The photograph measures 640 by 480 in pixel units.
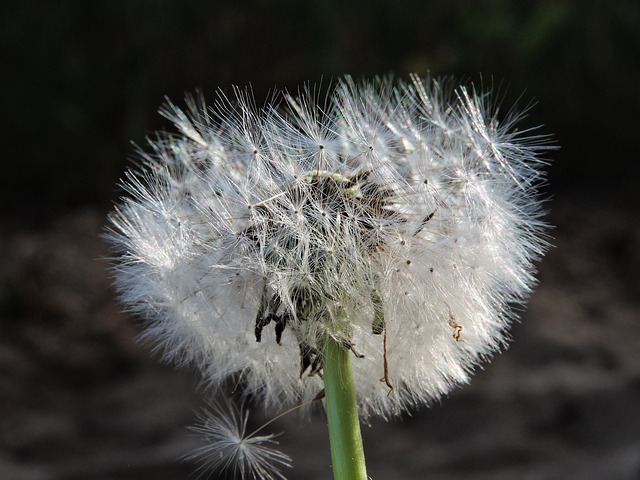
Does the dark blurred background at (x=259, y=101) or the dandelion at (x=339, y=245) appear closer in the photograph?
the dandelion at (x=339, y=245)

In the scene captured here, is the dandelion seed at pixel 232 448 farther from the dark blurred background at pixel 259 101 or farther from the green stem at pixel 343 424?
the dark blurred background at pixel 259 101

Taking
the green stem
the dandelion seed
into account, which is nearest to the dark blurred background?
the dandelion seed

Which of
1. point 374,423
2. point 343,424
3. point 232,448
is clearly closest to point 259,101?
point 374,423

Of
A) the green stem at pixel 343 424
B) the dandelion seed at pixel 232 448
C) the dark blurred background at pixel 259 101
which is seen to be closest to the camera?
the green stem at pixel 343 424

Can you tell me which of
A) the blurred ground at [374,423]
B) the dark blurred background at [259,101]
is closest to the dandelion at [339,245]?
the blurred ground at [374,423]

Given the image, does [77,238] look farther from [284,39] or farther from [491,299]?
[491,299]

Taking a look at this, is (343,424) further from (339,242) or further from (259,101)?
(259,101)

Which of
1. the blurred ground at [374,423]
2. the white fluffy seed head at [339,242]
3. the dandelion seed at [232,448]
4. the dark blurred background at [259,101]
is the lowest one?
the dandelion seed at [232,448]

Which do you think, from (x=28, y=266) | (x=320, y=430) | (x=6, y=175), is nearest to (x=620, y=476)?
(x=320, y=430)
